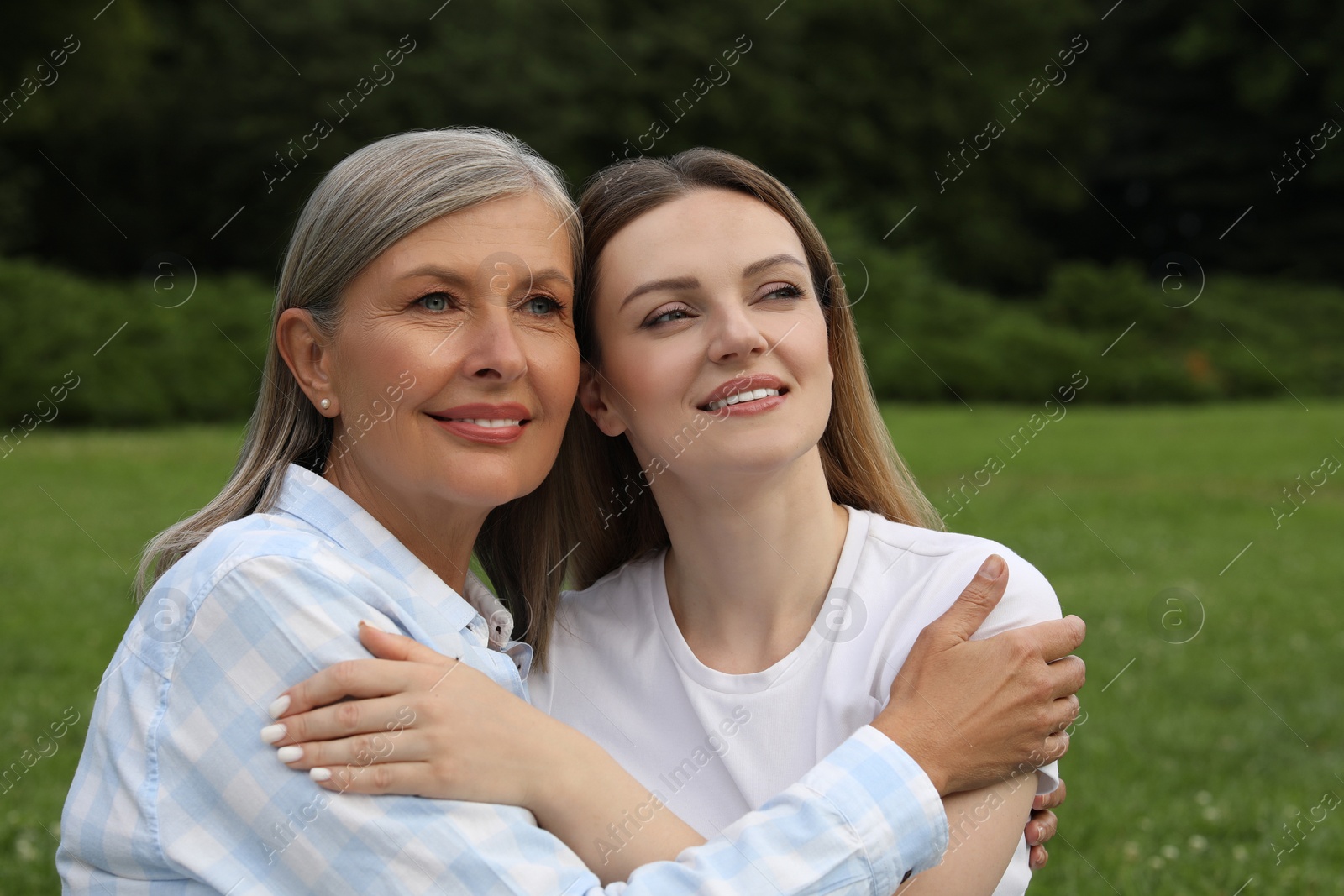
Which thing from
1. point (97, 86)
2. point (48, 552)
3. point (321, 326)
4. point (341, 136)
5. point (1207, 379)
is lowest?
point (1207, 379)

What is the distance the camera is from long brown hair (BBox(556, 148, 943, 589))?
292cm

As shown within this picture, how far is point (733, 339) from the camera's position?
2.64 metres

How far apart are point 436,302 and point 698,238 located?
631 mm

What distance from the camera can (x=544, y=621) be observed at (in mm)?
3023

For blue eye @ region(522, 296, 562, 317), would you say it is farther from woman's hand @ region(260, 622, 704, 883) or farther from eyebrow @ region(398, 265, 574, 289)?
woman's hand @ region(260, 622, 704, 883)

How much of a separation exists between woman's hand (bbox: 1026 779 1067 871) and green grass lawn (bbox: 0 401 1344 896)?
78.5 inches

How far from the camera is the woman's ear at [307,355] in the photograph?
2.59 meters

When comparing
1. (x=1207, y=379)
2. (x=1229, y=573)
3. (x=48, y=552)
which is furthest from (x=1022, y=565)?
(x=1207, y=379)

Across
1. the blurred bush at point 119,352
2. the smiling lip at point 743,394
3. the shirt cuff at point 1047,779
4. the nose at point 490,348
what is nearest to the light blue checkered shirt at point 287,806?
the shirt cuff at point 1047,779

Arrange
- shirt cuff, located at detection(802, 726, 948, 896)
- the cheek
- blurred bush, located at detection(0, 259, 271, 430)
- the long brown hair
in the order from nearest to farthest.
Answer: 1. shirt cuff, located at detection(802, 726, 948, 896)
2. the cheek
3. the long brown hair
4. blurred bush, located at detection(0, 259, 271, 430)

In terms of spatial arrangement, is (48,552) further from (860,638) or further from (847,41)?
(847,41)

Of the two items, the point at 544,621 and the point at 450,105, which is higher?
the point at 450,105

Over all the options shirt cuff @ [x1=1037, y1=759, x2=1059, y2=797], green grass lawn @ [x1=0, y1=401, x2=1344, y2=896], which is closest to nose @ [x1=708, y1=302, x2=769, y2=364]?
shirt cuff @ [x1=1037, y1=759, x2=1059, y2=797]

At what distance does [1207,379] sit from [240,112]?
19275mm
